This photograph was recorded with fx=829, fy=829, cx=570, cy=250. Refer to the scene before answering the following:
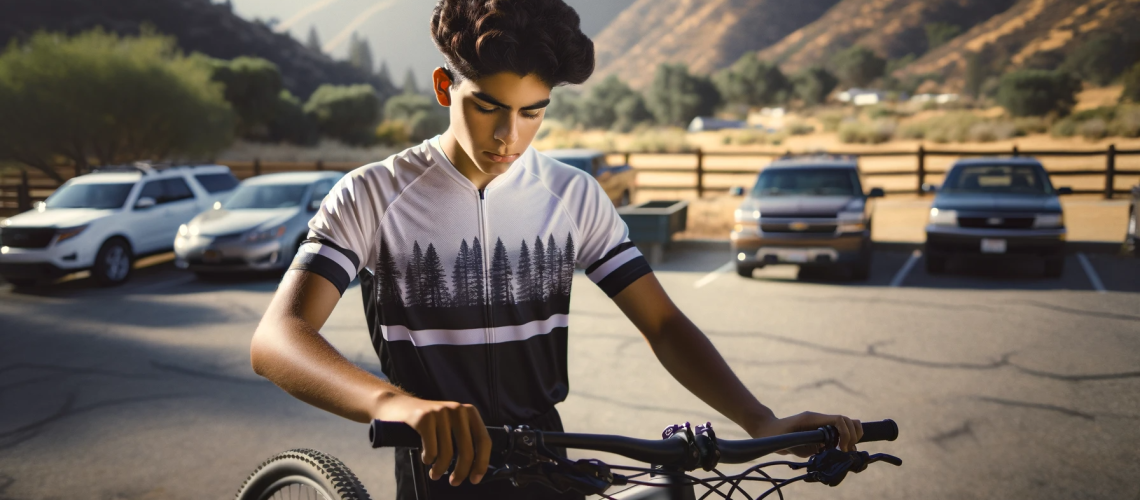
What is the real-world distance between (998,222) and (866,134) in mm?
43524

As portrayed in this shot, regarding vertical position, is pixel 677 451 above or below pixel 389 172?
below

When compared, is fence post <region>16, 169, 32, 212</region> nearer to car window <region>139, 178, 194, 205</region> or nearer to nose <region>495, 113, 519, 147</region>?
car window <region>139, 178, 194, 205</region>

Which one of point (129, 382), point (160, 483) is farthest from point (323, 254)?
point (129, 382)

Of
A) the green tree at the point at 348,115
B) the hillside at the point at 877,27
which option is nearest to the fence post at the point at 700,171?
the green tree at the point at 348,115

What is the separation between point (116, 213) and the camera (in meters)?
12.7

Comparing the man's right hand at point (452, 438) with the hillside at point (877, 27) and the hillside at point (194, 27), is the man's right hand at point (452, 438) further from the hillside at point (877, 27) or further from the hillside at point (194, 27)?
the hillside at point (877, 27)

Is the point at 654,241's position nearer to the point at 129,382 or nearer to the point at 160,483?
the point at 129,382

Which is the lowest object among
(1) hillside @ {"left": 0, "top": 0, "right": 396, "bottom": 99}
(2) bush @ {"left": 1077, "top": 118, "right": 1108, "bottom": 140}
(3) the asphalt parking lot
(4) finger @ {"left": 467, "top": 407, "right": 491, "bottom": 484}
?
(3) the asphalt parking lot

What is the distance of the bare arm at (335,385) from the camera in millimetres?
1108

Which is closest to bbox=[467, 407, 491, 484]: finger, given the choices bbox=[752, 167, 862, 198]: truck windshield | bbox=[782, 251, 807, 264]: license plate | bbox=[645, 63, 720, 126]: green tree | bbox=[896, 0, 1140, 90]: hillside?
bbox=[782, 251, 807, 264]: license plate

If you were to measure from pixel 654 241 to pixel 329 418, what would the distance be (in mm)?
8285

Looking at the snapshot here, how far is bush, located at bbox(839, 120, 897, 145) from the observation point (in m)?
52.2

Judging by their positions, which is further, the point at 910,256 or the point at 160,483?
the point at 910,256

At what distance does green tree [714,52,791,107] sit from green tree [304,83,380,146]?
33.6 metres
